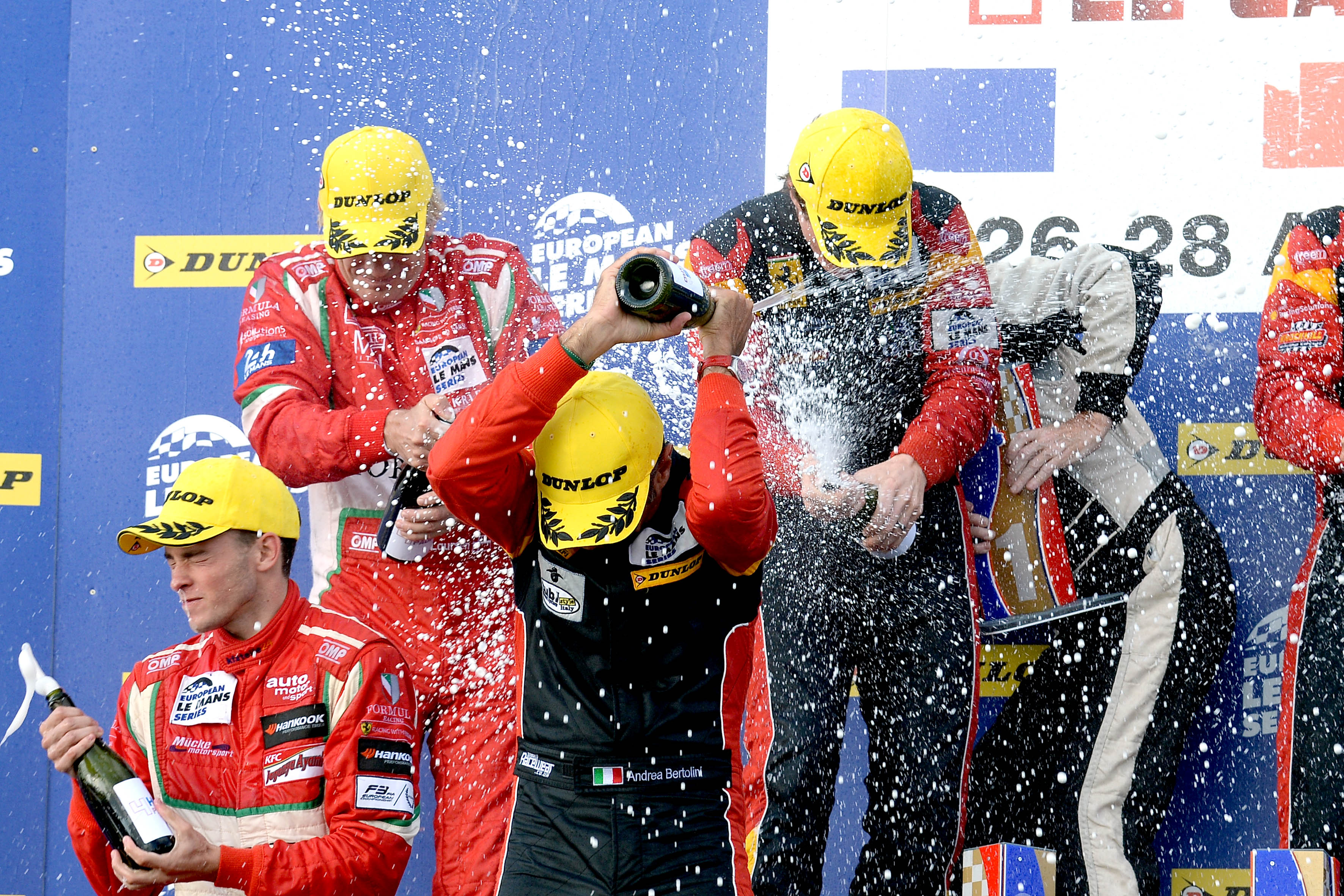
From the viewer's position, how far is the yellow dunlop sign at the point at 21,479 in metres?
4.55

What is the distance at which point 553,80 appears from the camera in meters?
4.54

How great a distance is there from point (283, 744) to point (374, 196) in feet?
4.93

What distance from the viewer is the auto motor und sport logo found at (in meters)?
4.52

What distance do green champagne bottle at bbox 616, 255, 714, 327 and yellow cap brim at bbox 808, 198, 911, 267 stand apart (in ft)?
3.51

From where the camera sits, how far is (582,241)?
14.9 ft

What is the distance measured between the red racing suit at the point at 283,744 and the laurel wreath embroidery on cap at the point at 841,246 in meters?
1.58

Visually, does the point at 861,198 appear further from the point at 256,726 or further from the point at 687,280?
the point at 256,726

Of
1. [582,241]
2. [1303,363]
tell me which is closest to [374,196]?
[582,241]

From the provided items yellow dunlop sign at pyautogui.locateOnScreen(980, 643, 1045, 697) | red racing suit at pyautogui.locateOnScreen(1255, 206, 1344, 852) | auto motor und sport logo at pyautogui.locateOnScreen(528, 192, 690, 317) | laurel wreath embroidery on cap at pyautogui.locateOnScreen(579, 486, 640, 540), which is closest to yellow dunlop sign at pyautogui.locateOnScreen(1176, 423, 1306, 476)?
red racing suit at pyautogui.locateOnScreen(1255, 206, 1344, 852)

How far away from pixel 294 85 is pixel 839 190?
1991mm

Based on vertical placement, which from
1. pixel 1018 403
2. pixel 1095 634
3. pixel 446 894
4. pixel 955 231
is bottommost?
pixel 446 894

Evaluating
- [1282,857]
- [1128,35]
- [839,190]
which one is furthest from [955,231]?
[1282,857]

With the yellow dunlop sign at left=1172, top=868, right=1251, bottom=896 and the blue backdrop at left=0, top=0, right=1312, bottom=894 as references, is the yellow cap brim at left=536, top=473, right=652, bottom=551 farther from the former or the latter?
the yellow dunlop sign at left=1172, top=868, right=1251, bottom=896

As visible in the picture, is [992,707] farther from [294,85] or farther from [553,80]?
[294,85]
